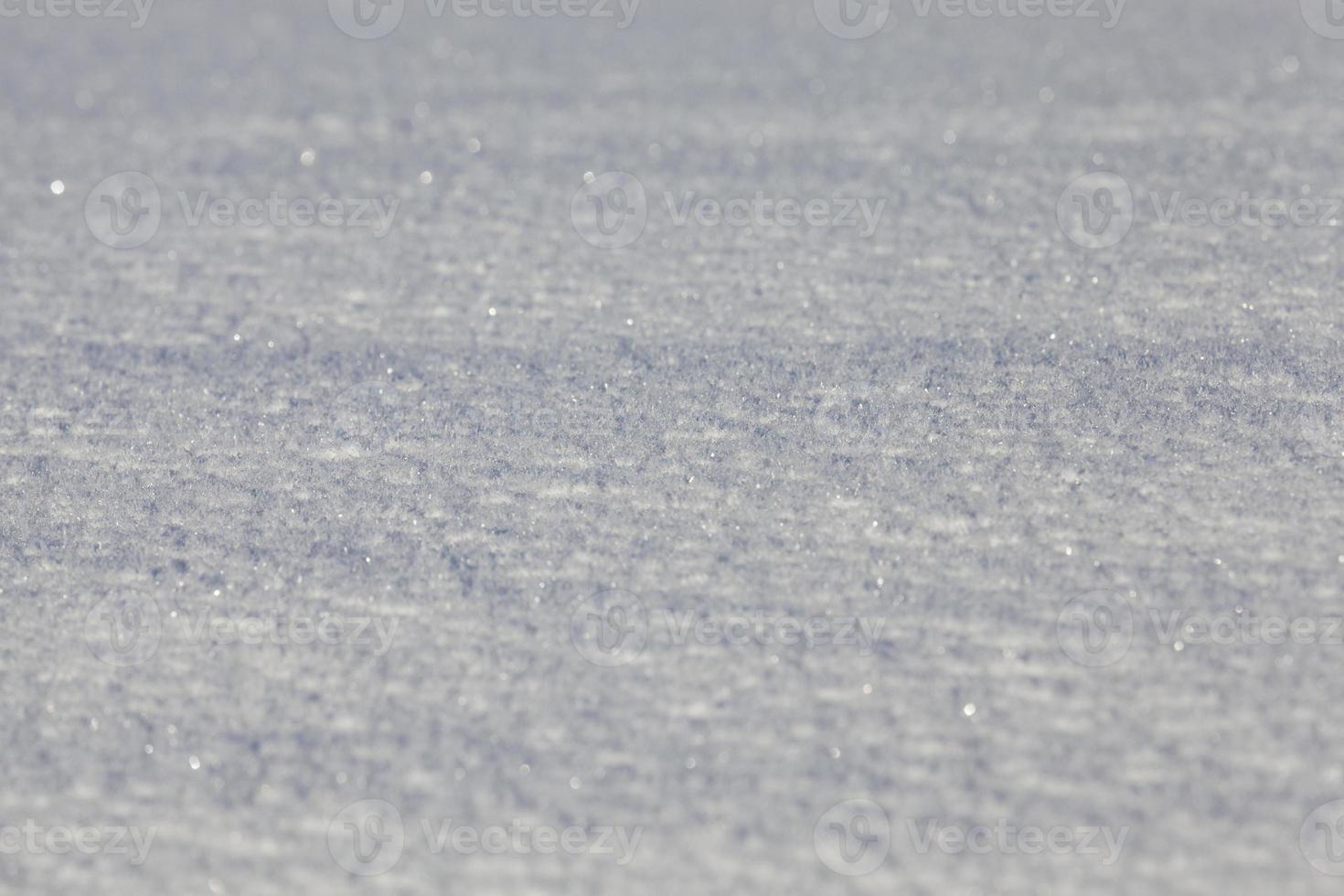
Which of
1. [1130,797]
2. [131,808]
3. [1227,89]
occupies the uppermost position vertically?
[1227,89]

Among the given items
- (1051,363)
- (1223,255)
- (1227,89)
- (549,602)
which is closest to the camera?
(549,602)

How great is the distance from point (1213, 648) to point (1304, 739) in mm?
158

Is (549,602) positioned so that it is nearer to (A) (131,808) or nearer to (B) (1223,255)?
(A) (131,808)

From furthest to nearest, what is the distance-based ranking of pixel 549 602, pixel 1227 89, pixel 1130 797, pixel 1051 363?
pixel 1227 89, pixel 1051 363, pixel 549 602, pixel 1130 797

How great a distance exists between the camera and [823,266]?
6.15 ft

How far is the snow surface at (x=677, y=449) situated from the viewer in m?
1.41

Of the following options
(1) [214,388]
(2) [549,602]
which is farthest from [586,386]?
(1) [214,388]

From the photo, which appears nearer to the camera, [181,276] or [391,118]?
[181,276]

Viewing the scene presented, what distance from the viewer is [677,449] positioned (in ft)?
5.52

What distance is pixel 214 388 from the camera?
1.77 meters

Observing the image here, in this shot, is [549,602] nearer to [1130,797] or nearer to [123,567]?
[123,567]

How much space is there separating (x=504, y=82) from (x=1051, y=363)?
4.14 ft

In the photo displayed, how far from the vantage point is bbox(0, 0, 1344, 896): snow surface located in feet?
4.62

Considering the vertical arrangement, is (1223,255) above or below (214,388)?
above
